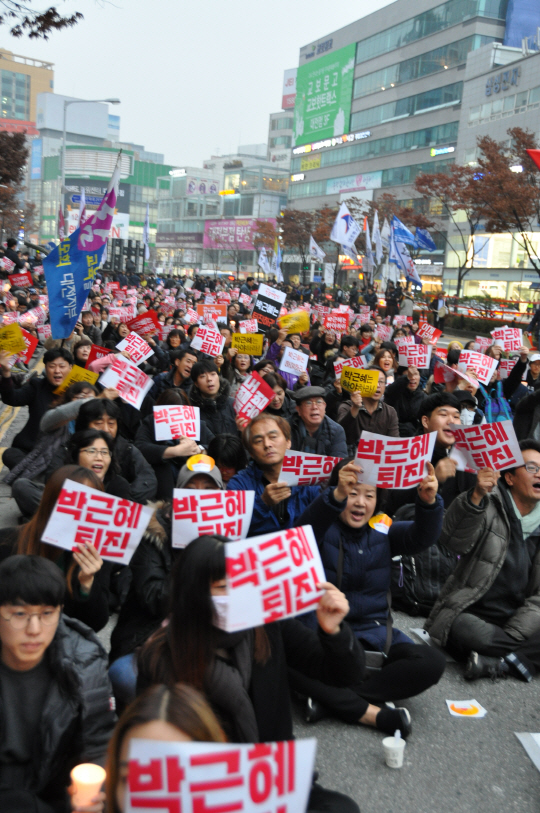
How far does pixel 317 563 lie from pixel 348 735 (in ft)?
4.83

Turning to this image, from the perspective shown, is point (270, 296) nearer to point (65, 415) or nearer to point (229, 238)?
point (65, 415)

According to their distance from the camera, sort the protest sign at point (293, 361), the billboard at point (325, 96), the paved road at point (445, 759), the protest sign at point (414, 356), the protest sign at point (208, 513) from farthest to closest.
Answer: the billboard at point (325, 96) → the protest sign at point (414, 356) → the protest sign at point (293, 361) → the protest sign at point (208, 513) → the paved road at point (445, 759)

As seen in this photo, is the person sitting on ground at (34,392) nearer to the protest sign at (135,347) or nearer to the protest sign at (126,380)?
the protest sign at (126,380)

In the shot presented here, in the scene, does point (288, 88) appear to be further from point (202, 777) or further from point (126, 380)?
point (202, 777)

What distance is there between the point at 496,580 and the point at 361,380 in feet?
9.63

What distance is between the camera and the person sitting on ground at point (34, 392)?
255 inches

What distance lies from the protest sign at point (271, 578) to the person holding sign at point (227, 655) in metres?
0.04

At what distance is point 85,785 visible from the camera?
6.27 ft

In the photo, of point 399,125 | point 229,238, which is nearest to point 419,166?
point 399,125

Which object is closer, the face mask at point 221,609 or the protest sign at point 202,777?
the protest sign at point 202,777

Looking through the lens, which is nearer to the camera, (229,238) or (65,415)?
(65,415)

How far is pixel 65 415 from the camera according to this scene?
17.8 ft

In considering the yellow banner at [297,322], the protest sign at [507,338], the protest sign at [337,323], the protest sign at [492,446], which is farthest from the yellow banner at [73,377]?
the protest sign at [337,323]

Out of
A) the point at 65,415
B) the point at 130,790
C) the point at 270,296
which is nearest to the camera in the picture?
the point at 130,790
